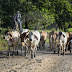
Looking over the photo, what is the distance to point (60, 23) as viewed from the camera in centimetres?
3059

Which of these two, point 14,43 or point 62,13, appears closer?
point 14,43

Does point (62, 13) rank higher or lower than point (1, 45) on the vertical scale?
higher

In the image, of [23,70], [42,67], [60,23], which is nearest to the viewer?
[23,70]

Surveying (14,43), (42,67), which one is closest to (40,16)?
(14,43)

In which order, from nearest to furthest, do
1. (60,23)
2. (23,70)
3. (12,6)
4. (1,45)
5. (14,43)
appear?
(23,70) → (14,43) → (1,45) → (12,6) → (60,23)

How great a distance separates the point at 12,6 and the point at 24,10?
76.5 inches

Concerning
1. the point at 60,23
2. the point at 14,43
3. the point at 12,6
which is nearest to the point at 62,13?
the point at 60,23

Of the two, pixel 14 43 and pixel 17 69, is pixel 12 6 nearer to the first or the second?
pixel 14 43

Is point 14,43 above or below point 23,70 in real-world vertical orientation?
above

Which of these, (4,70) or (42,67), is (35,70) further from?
(4,70)

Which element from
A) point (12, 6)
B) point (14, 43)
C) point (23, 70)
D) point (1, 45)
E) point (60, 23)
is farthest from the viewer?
point (60, 23)

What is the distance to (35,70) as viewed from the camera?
757 centimetres

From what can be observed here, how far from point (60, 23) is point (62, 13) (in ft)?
7.34

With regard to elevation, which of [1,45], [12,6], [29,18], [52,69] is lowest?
[52,69]
